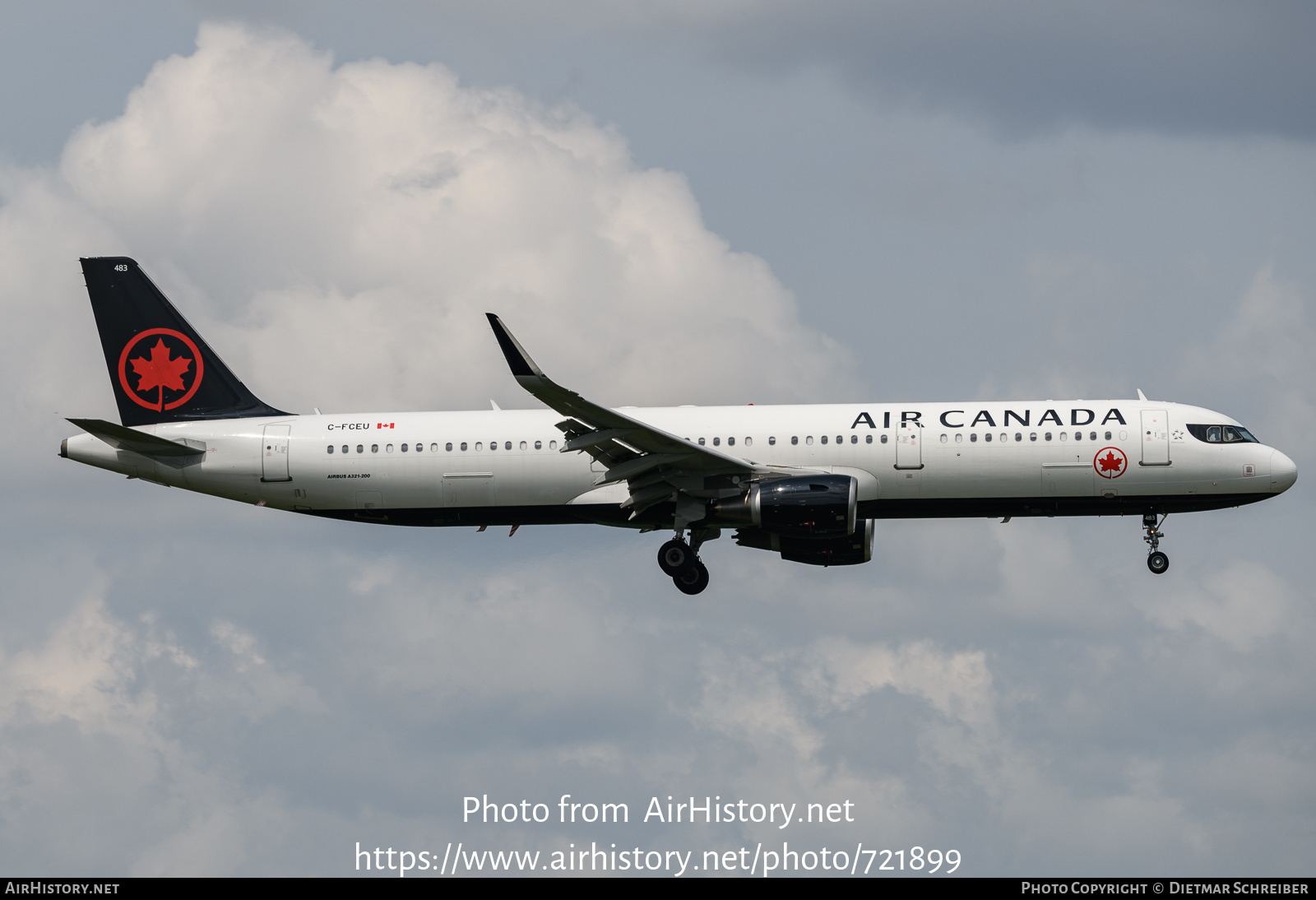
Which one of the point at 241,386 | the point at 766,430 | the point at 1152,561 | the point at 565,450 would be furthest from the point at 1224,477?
the point at 241,386

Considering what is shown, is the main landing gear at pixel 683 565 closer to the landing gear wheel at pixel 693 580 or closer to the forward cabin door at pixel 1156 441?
the landing gear wheel at pixel 693 580

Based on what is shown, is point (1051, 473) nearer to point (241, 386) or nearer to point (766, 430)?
point (766, 430)

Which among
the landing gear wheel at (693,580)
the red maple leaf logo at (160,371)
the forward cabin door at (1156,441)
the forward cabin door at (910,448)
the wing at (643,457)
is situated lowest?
the landing gear wheel at (693,580)

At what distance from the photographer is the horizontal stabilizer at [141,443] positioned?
45.8 m

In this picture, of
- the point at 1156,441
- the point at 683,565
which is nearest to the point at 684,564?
the point at 683,565

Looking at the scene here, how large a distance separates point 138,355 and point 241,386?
3817mm

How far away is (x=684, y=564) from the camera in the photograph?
4759 cm

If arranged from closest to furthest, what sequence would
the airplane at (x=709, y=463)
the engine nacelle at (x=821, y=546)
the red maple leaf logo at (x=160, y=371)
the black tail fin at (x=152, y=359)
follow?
the airplane at (x=709, y=463) → the engine nacelle at (x=821, y=546) → the black tail fin at (x=152, y=359) → the red maple leaf logo at (x=160, y=371)

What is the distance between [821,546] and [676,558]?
5.24m

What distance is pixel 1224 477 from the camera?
4534 centimetres

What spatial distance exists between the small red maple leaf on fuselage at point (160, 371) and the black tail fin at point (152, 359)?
3 cm

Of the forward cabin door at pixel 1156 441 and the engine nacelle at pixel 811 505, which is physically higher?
the forward cabin door at pixel 1156 441

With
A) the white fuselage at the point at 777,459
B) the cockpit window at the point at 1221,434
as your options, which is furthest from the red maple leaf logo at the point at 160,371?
the cockpit window at the point at 1221,434

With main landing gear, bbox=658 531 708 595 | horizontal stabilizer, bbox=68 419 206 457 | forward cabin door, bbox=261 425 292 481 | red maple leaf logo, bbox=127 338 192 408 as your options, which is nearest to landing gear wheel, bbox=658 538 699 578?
main landing gear, bbox=658 531 708 595
